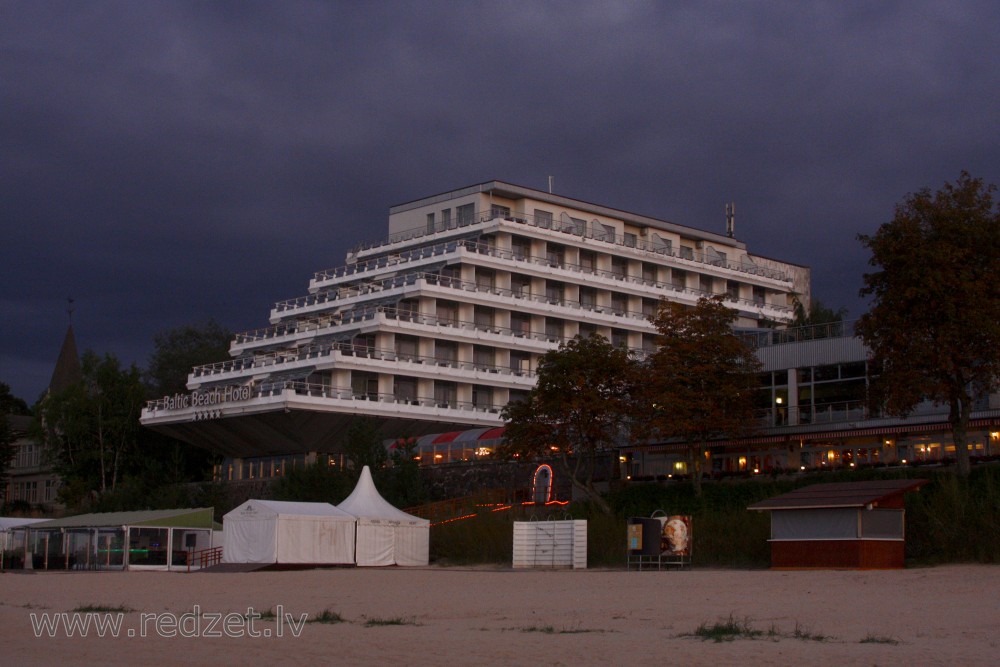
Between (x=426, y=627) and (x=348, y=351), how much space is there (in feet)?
183

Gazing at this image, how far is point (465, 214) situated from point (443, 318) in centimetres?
1033

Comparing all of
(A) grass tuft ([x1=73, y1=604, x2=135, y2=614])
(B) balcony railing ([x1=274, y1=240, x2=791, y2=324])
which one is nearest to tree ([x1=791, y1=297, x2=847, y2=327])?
(B) balcony railing ([x1=274, y1=240, x2=791, y2=324])

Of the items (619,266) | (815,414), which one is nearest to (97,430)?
(619,266)

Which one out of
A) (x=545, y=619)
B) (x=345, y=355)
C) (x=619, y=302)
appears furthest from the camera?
(x=619, y=302)

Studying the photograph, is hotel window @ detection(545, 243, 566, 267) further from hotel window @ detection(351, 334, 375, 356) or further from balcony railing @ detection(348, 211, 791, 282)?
hotel window @ detection(351, 334, 375, 356)

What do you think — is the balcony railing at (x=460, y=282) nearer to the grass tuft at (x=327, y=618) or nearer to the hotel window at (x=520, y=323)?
the hotel window at (x=520, y=323)

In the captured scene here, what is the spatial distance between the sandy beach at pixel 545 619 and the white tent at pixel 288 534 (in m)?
8.39

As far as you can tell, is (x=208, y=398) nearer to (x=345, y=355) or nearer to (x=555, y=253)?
(x=345, y=355)

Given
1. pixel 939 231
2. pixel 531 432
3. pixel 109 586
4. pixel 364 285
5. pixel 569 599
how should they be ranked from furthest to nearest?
pixel 364 285, pixel 531 432, pixel 939 231, pixel 109 586, pixel 569 599

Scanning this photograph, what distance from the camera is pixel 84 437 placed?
8756cm

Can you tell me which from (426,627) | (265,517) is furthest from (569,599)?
(265,517)

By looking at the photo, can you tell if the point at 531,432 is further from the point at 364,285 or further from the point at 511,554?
the point at 364,285

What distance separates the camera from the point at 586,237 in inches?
3615

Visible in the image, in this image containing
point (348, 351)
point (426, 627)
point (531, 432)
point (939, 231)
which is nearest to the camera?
point (426, 627)
